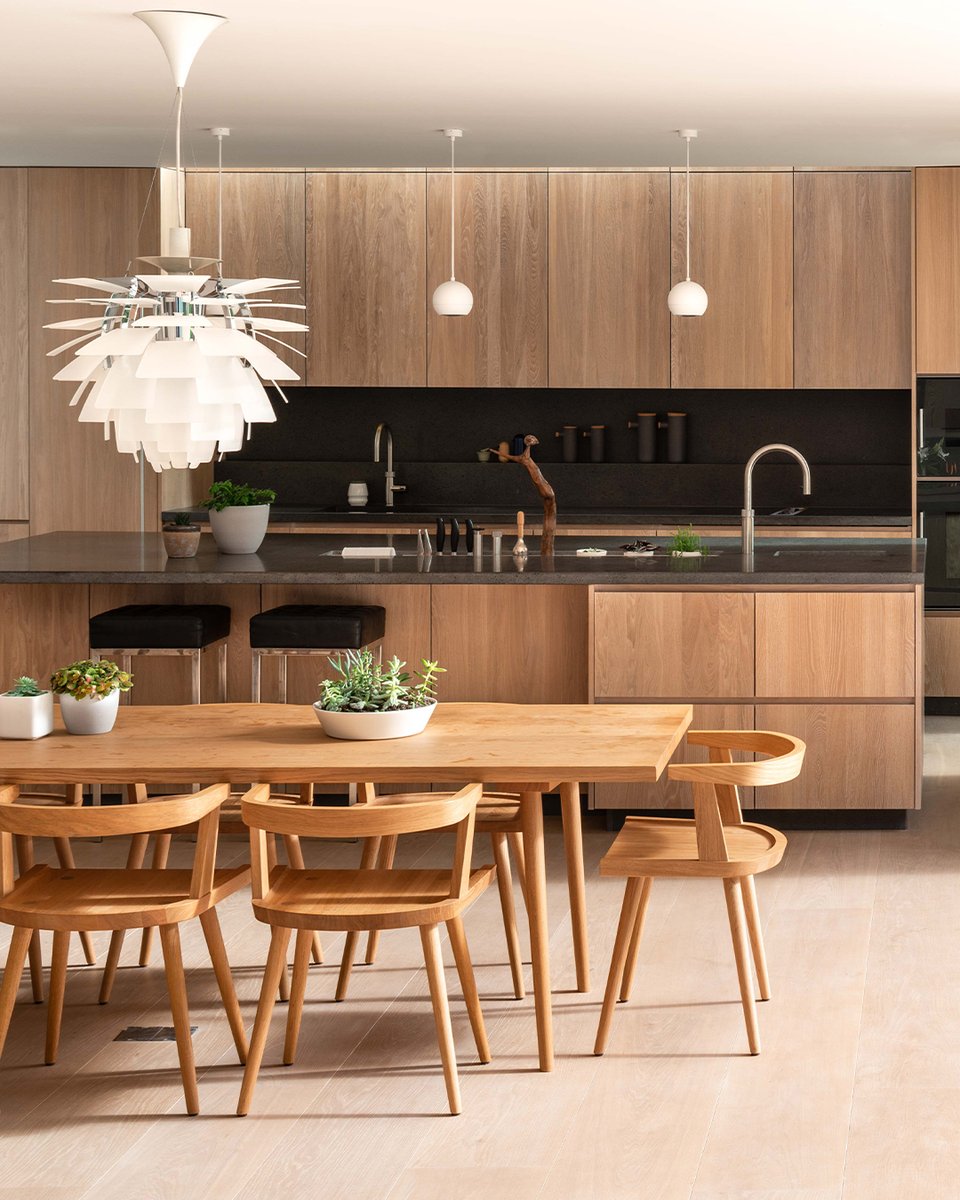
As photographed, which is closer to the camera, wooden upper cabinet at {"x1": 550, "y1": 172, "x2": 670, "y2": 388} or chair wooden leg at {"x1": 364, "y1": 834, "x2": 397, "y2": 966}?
chair wooden leg at {"x1": 364, "y1": 834, "x2": 397, "y2": 966}

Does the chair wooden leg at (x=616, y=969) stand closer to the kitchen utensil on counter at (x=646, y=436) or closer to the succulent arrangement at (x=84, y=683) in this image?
the succulent arrangement at (x=84, y=683)

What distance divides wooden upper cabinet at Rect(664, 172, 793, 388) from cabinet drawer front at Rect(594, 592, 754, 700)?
2.97 meters

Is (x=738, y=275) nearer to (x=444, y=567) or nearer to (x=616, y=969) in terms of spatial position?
(x=444, y=567)

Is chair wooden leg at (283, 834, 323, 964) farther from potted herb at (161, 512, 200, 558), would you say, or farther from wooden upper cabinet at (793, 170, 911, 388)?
wooden upper cabinet at (793, 170, 911, 388)

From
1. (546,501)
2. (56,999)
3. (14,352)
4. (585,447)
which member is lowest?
(56,999)

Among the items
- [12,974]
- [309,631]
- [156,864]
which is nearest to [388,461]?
[309,631]

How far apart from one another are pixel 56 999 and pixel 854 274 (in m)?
5.90

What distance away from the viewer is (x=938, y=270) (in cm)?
773

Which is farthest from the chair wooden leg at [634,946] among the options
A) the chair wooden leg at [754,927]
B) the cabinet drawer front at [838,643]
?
the cabinet drawer front at [838,643]

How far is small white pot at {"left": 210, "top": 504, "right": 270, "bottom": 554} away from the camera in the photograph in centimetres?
602

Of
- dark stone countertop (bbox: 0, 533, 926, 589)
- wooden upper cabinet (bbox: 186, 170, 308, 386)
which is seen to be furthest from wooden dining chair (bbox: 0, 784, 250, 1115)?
wooden upper cabinet (bbox: 186, 170, 308, 386)

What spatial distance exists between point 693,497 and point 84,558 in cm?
383

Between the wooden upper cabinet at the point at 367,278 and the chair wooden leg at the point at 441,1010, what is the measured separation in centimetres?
535

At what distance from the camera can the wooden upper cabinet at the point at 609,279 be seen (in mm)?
8055
